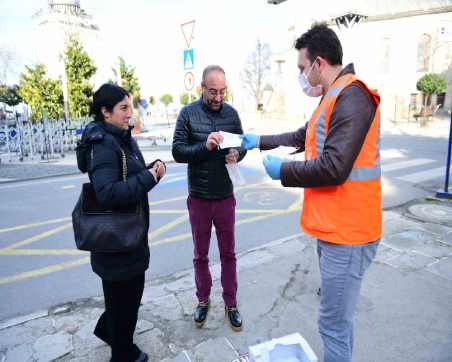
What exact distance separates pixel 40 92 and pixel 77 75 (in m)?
1.82

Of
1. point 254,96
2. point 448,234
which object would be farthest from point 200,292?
point 254,96

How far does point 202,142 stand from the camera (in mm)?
2850

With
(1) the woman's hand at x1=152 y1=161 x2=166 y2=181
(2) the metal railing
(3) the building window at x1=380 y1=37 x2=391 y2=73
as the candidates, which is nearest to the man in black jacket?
(1) the woman's hand at x1=152 y1=161 x2=166 y2=181

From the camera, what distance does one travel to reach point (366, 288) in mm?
3453

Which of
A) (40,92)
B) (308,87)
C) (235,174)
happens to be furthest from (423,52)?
(308,87)

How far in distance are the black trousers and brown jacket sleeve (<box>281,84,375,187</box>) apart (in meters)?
1.50

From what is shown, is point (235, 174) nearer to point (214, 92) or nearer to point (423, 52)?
point (214, 92)

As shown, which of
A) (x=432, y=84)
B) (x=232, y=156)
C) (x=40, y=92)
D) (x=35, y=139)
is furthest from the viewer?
(x=432, y=84)

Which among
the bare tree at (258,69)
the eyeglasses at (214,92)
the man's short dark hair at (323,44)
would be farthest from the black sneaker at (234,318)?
the bare tree at (258,69)

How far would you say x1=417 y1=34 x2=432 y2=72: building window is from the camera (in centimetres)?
3944

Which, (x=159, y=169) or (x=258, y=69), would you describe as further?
(x=258, y=69)

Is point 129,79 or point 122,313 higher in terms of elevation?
point 129,79

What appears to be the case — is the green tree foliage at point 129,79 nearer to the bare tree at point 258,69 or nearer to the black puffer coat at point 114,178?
the black puffer coat at point 114,178

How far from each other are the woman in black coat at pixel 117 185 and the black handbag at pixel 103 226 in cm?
7
